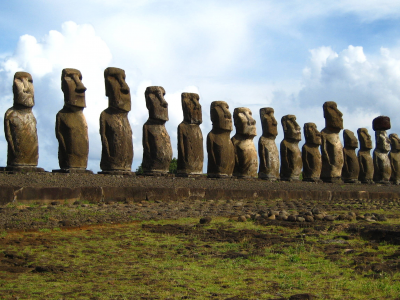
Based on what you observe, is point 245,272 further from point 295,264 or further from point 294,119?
point 294,119

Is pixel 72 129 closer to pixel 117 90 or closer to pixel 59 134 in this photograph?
pixel 59 134

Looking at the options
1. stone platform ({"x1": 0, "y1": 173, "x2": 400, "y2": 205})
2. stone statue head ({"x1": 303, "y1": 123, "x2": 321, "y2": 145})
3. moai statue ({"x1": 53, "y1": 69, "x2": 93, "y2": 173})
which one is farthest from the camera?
stone statue head ({"x1": 303, "y1": 123, "x2": 321, "y2": 145})

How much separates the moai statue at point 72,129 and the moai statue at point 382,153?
619 inches

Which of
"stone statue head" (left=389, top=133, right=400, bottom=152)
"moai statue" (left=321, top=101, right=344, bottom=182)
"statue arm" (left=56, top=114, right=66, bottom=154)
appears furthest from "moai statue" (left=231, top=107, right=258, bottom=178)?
"stone statue head" (left=389, top=133, right=400, bottom=152)

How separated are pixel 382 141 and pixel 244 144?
1028 centimetres

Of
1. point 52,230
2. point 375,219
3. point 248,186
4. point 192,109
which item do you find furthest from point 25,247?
point 192,109

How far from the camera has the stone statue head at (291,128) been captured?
18.0 meters

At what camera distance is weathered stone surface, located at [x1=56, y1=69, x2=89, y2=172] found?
Answer: 11.3 m

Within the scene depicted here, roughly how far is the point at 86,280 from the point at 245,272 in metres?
1.10

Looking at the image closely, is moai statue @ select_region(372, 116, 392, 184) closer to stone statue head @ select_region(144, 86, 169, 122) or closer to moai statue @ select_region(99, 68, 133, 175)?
stone statue head @ select_region(144, 86, 169, 122)

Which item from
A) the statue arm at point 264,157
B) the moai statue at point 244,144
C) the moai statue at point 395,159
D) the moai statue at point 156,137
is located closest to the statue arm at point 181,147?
the moai statue at point 156,137

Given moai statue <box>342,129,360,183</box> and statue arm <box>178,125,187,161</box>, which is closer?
statue arm <box>178,125,187,161</box>

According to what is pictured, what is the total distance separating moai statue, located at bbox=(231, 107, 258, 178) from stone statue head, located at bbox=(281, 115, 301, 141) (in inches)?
98.1

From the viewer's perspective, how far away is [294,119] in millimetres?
18203
